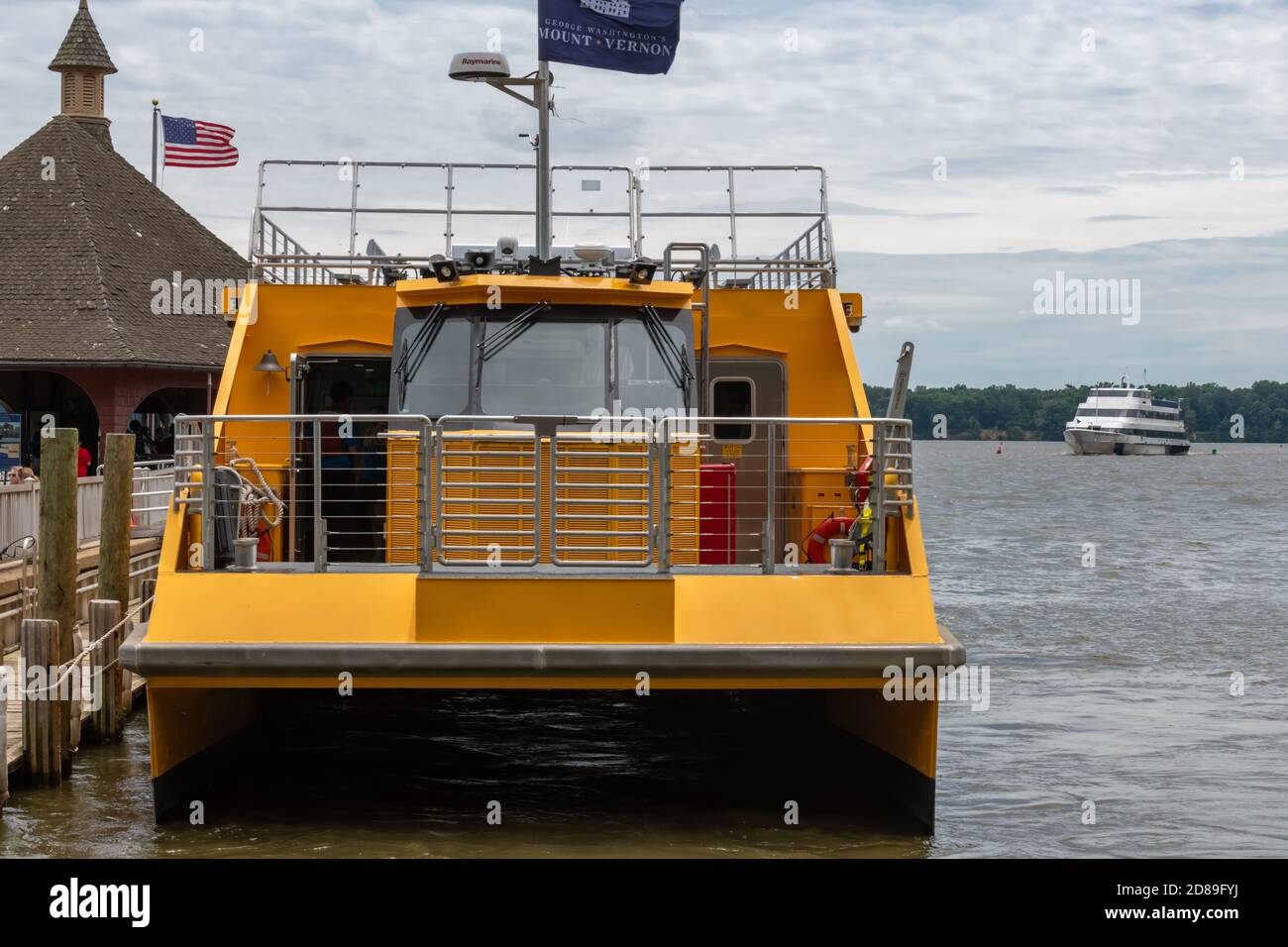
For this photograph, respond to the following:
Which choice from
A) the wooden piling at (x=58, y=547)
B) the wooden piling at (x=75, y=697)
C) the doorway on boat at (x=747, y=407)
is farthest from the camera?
the wooden piling at (x=58, y=547)

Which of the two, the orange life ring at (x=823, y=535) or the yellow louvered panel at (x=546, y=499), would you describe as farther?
the orange life ring at (x=823, y=535)

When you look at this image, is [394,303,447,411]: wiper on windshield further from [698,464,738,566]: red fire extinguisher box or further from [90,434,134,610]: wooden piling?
[90,434,134,610]: wooden piling

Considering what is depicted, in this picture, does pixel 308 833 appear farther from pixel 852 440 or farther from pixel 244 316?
pixel 852 440

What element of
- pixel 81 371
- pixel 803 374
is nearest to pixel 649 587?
pixel 803 374

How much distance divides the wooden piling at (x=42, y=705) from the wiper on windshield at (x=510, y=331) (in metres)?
3.88

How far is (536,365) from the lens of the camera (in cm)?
1195

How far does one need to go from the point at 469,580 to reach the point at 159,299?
902 inches

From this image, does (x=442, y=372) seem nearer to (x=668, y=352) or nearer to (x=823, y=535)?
(x=668, y=352)

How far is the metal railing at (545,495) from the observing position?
10.6 metres

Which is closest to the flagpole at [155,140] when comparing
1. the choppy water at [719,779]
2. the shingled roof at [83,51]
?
the shingled roof at [83,51]

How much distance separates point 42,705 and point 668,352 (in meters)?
5.36

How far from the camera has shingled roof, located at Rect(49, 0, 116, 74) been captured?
120 feet

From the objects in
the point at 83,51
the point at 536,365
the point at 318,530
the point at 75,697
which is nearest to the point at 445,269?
the point at 536,365

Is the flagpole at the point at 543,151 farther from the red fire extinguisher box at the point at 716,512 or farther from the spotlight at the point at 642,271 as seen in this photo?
the red fire extinguisher box at the point at 716,512
